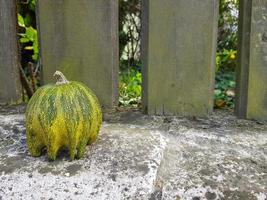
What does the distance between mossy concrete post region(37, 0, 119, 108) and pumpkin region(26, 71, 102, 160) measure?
464 mm

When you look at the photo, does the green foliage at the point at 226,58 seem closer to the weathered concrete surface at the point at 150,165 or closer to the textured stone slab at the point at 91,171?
the weathered concrete surface at the point at 150,165

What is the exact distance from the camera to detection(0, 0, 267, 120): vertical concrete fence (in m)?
1.85

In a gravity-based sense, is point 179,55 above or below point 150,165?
above


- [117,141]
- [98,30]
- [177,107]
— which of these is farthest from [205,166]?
[98,30]

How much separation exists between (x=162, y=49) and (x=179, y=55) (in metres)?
0.08

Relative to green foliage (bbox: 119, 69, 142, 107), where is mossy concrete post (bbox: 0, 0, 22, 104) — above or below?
above

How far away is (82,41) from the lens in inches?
76.9

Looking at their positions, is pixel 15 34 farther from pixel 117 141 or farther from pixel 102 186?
pixel 102 186

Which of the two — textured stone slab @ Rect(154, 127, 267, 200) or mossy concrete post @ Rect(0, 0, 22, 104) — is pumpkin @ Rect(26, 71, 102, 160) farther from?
mossy concrete post @ Rect(0, 0, 22, 104)

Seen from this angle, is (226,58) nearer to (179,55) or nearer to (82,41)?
(179,55)

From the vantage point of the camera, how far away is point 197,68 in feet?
6.24

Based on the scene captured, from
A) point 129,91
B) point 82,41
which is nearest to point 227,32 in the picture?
point 129,91

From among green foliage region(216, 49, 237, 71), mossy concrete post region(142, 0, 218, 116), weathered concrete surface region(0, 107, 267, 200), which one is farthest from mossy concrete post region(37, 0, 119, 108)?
green foliage region(216, 49, 237, 71)

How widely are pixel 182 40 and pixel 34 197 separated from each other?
3.15 ft
